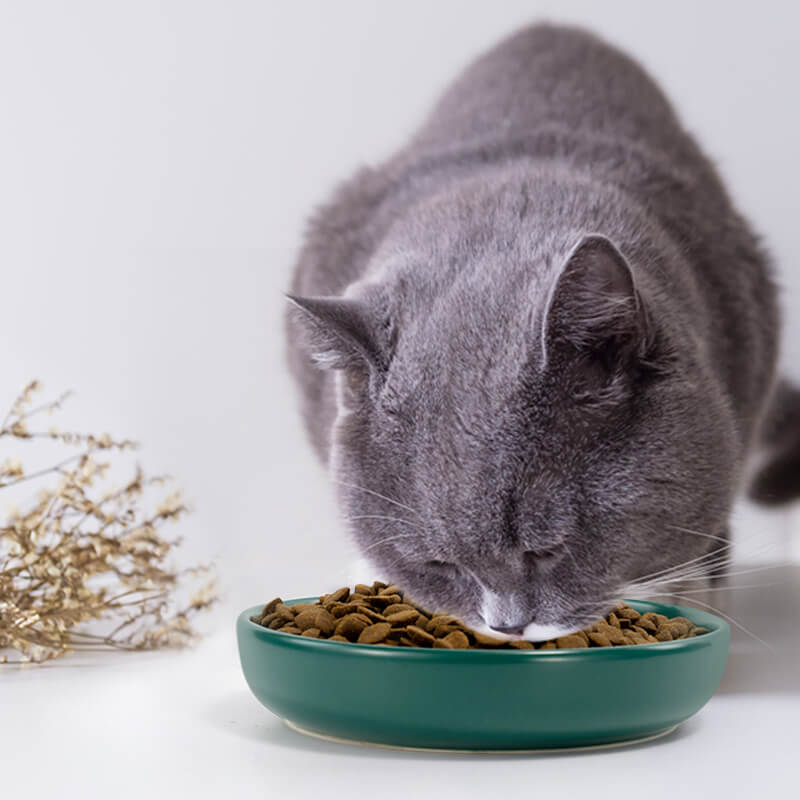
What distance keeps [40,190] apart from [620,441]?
162cm

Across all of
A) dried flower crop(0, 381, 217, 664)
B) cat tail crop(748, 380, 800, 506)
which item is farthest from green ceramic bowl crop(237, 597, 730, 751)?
cat tail crop(748, 380, 800, 506)

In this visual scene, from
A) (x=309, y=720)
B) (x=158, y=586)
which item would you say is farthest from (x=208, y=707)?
(x=158, y=586)

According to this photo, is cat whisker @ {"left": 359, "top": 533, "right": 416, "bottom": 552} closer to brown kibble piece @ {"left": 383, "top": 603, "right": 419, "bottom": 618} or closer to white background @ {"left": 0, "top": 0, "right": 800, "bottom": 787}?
brown kibble piece @ {"left": 383, "top": 603, "right": 419, "bottom": 618}

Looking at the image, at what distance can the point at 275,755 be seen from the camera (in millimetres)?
1158

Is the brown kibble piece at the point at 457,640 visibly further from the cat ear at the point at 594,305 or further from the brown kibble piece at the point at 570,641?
the cat ear at the point at 594,305

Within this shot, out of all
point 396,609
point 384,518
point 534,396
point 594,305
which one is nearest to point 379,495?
point 384,518

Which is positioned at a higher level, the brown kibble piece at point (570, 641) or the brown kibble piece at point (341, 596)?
the brown kibble piece at point (341, 596)

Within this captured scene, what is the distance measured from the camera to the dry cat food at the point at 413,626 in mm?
1178

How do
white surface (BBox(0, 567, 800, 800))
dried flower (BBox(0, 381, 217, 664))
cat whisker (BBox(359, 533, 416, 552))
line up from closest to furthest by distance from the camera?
white surface (BBox(0, 567, 800, 800)) < cat whisker (BBox(359, 533, 416, 552)) < dried flower (BBox(0, 381, 217, 664))

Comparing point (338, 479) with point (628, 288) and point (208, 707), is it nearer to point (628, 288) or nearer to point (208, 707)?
point (208, 707)

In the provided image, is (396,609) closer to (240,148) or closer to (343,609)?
(343,609)

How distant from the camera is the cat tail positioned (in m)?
2.28

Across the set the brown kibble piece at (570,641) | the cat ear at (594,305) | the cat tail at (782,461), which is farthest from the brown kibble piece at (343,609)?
the cat tail at (782,461)

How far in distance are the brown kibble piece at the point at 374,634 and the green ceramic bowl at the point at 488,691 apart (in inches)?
A: 2.1
